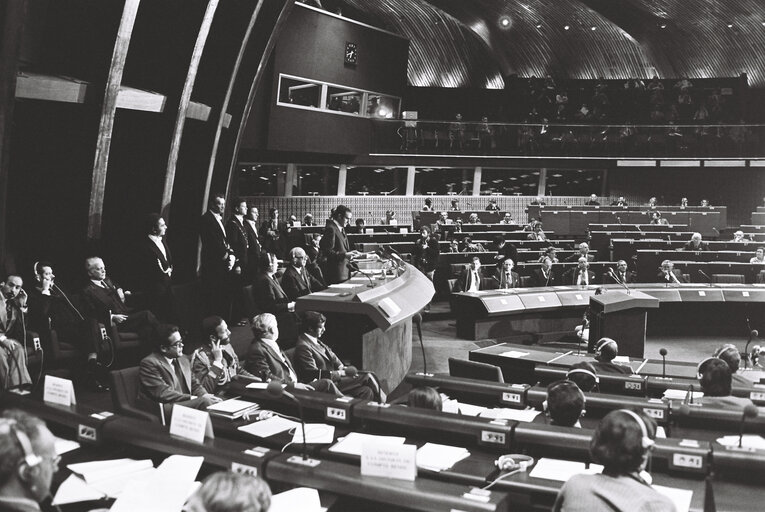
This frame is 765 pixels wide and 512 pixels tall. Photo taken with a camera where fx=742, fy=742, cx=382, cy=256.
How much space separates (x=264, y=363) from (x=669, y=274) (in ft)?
27.5

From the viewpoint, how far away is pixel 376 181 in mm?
21234

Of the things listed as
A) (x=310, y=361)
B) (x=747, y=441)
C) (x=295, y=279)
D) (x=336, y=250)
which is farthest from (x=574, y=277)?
(x=747, y=441)

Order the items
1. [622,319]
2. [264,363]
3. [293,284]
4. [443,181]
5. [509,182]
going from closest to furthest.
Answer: [264,363]
[293,284]
[622,319]
[443,181]
[509,182]

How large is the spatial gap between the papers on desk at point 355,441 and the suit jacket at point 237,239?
18.4 ft

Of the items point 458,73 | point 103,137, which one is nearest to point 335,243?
point 103,137

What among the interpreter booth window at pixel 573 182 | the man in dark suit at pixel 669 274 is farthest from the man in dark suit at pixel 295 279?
the interpreter booth window at pixel 573 182

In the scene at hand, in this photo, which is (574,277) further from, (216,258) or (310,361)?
(310,361)

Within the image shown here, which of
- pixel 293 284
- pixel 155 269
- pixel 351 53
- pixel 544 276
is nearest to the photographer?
pixel 155 269

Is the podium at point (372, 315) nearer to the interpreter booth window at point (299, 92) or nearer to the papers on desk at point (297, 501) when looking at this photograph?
the papers on desk at point (297, 501)

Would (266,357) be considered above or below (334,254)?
below

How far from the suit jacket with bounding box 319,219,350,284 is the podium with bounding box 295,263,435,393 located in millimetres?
259

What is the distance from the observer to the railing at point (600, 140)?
20516mm

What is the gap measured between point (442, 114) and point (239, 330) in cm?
1625

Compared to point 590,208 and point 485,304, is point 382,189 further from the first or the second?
point 485,304
